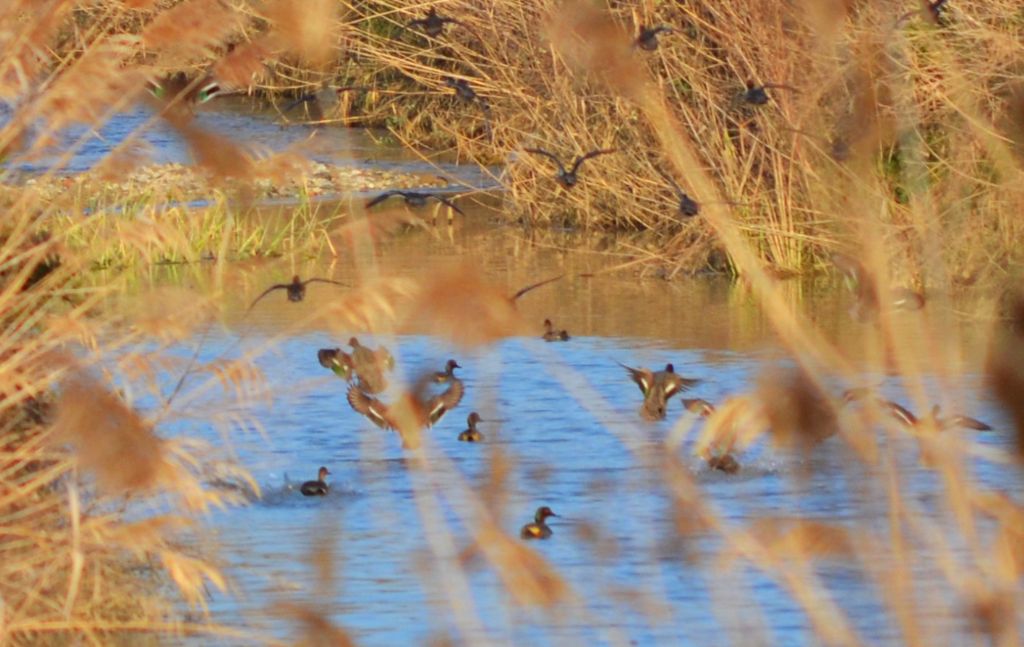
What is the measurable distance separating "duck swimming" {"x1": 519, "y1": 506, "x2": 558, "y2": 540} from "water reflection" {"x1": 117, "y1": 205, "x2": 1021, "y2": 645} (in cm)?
9

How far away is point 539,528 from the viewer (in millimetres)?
7176

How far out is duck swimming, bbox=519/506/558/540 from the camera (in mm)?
7148

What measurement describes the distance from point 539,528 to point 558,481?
4.06ft

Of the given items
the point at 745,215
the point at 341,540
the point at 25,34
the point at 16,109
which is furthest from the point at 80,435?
the point at 745,215

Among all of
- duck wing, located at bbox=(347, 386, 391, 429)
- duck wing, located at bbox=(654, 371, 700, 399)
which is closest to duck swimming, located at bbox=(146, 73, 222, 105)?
duck wing, located at bbox=(347, 386, 391, 429)

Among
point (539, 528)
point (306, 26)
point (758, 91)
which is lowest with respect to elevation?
point (539, 528)

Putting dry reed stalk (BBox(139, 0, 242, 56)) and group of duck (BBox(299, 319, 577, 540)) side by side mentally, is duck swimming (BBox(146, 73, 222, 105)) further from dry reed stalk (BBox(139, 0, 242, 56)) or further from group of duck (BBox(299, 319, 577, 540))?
group of duck (BBox(299, 319, 577, 540))

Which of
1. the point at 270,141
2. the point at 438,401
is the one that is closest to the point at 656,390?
the point at 438,401

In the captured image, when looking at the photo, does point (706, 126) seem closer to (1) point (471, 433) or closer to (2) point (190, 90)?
(1) point (471, 433)

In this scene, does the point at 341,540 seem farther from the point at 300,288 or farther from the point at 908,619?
the point at 908,619

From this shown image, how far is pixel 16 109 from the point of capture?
16.4ft

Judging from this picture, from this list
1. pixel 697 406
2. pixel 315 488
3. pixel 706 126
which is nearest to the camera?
pixel 697 406

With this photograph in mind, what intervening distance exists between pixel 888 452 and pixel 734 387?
7576 mm

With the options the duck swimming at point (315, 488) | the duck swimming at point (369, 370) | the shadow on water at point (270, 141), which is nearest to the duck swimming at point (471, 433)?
the duck swimming at point (369, 370)
